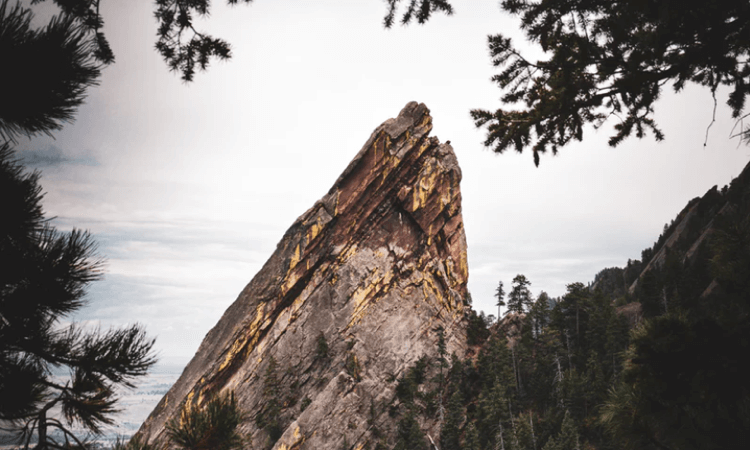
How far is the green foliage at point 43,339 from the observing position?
8.77ft

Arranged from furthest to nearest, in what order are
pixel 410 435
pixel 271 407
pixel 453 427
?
pixel 271 407 → pixel 410 435 → pixel 453 427

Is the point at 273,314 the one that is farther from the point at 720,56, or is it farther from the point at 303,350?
the point at 720,56

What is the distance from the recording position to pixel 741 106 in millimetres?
4039

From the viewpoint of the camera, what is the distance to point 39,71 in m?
2.57

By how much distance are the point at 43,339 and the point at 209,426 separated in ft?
5.13

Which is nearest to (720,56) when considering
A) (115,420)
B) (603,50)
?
(603,50)

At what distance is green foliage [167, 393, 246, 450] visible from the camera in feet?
10.6

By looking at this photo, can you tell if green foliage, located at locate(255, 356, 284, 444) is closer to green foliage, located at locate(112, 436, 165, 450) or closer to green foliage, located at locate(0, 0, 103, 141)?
green foliage, located at locate(112, 436, 165, 450)

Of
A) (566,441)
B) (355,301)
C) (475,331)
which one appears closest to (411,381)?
(355,301)

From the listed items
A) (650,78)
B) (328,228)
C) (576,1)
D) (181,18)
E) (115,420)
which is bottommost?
(115,420)

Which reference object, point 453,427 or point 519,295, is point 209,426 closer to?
point 453,427

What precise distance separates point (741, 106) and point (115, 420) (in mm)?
7504

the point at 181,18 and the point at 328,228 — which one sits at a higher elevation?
the point at 328,228

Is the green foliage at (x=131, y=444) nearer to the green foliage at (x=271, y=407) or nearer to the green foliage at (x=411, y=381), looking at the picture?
the green foliage at (x=271, y=407)
